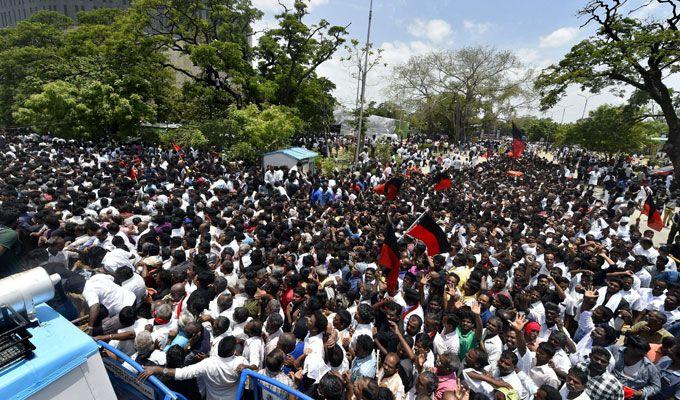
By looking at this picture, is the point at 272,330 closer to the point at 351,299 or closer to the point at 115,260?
the point at 351,299

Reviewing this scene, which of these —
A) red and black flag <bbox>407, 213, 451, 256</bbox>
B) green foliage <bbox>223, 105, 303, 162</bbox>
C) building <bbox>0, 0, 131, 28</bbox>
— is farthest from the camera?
building <bbox>0, 0, 131, 28</bbox>

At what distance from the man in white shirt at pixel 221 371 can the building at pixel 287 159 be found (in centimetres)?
1218

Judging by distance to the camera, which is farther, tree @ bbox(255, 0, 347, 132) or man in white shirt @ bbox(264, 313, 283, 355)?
tree @ bbox(255, 0, 347, 132)

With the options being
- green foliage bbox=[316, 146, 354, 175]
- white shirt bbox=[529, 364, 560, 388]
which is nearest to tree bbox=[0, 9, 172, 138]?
green foliage bbox=[316, 146, 354, 175]

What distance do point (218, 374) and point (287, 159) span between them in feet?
42.1

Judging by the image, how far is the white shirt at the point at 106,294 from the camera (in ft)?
12.3

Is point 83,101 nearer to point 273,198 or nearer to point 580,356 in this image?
point 273,198

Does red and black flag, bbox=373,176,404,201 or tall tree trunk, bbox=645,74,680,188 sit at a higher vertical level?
tall tree trunk, bbox=645,74,680,188

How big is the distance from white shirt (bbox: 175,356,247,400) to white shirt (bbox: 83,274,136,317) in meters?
1.44

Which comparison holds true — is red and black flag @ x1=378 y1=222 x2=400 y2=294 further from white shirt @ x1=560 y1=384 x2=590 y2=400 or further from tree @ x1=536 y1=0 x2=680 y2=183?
tree @ x1=536 y1=0 x2=680 y2=183

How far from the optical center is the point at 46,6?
60.4 m

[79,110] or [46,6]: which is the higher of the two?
[46,6]

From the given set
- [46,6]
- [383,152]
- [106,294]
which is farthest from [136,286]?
[46,6]

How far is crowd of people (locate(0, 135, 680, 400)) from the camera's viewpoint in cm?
316
